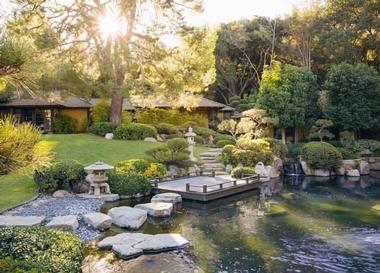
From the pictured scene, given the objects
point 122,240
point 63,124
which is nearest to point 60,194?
point 122,240

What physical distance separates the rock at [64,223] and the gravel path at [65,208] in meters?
0.19

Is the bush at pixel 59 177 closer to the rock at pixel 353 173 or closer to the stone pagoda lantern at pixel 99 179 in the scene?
the stone pagoda lantern at pixel 99 179

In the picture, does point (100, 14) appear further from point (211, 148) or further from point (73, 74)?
point (211, 148)

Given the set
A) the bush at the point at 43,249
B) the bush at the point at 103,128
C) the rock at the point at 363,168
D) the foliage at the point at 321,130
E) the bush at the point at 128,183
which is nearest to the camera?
the bush at the point at 43,249

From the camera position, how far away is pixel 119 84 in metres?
25.6

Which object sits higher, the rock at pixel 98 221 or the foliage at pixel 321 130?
the foliage at pixel 321 130

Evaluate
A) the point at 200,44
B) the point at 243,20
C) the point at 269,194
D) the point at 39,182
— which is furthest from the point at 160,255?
the point at 243,20

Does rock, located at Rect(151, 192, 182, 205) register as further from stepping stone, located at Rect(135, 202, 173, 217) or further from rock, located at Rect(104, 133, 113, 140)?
rock, located at Rect(104, 133, 113, 140)

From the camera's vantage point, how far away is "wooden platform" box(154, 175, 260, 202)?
1551cm

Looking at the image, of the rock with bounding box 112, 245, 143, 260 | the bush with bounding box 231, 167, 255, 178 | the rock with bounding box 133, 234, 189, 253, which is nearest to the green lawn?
the bush with bounding box 231, 167, 255, 178

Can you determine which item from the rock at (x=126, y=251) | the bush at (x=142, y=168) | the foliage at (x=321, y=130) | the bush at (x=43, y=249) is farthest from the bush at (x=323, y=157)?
the bush at (x=43, y=249)

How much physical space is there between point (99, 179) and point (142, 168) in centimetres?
268

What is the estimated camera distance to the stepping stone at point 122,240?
9891mm

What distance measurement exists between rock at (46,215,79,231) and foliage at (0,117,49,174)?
5.90 meters
